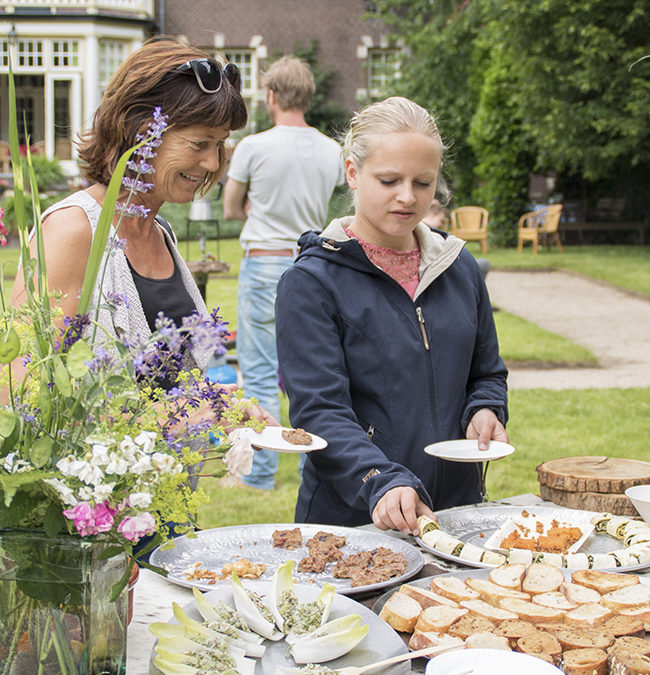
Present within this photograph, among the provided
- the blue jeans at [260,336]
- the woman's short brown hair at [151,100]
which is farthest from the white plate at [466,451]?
the blue jeans at [260,336]

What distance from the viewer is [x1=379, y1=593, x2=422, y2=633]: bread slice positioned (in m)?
1.46

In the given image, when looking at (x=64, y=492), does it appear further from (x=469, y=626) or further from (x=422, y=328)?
(x=422, y=328)

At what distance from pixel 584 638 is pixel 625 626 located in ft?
0.32

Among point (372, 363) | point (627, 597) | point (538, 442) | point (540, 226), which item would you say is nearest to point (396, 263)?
point (372, 363)

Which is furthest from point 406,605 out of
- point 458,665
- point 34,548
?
point 34,548

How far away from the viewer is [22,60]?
29016 millimetres

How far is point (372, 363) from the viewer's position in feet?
7.77

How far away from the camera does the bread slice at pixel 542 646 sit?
54.0 inches

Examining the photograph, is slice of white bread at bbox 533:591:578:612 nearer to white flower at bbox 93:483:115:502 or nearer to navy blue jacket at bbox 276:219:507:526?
navy blue jacket at bbox 276:219:507:526

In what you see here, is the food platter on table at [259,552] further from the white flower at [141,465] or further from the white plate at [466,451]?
the white flower at [141,465]

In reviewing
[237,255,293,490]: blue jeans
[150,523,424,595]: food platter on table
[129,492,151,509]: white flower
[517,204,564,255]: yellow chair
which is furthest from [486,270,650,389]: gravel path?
[129,492,151,509]: white flower

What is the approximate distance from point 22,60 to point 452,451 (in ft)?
97.9

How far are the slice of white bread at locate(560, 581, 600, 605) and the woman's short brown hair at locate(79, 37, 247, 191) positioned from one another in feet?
4.14

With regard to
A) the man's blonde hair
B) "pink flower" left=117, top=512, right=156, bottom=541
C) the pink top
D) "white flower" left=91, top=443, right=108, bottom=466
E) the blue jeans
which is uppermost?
the man's blonde hair
